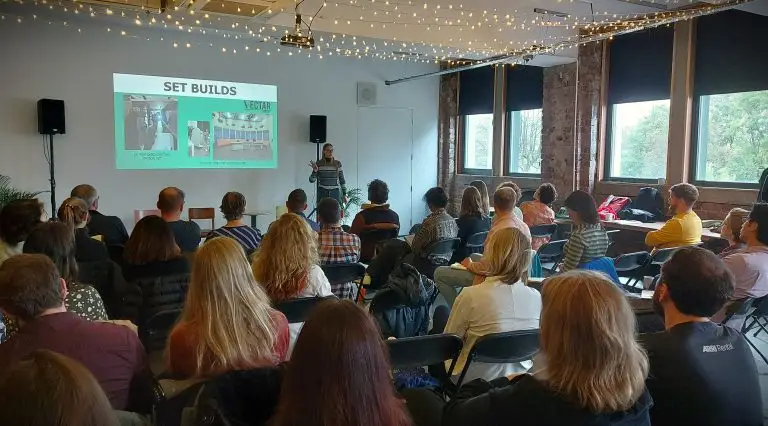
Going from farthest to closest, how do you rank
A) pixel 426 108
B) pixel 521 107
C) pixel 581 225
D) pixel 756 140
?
pixel 426 108 → pixel 521 107 → pixel 756 140 → pixel 581 225

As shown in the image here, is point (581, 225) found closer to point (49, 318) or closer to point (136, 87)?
point (49, 318)

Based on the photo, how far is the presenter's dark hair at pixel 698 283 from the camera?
1.93 m

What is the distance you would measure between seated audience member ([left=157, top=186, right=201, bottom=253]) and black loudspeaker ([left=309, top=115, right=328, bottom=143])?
5605 millimetres

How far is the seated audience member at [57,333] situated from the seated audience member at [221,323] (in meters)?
0.15

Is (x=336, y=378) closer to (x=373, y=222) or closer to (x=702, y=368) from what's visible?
(x=702, y=368)

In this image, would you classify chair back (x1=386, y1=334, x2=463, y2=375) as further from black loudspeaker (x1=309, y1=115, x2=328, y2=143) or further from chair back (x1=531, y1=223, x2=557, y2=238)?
black loudspeaker (x1=309, y1=115, x2=328, y2=143)

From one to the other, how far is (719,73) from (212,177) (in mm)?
7184

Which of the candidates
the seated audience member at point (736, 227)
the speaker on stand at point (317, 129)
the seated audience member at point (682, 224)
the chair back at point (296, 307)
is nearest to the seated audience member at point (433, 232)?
the seated audience member at point (682, 224)

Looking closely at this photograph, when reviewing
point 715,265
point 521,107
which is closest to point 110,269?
point 715,265

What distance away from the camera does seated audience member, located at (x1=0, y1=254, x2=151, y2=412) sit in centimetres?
187

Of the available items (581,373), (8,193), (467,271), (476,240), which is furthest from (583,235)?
(8,193)

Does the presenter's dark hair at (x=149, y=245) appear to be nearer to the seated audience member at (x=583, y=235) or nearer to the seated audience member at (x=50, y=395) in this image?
the seated audience member at (x=50, y=395)

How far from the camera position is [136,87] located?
8.62 metres

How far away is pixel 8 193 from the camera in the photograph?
7.25 m
